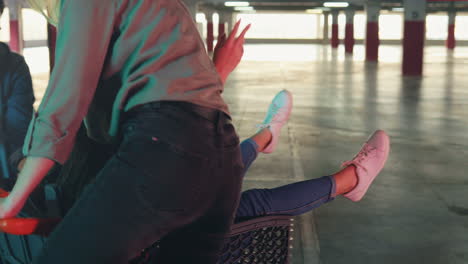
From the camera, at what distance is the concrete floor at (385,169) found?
3650 millimetres

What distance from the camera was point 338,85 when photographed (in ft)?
50.8

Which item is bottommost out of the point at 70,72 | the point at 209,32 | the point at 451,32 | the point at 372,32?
the point at 451,32

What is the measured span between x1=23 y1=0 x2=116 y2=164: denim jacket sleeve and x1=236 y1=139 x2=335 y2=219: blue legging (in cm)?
85

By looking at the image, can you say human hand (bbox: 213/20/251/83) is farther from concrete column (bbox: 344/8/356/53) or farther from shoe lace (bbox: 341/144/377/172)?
concrete column (bbox: 344/8/356/53)

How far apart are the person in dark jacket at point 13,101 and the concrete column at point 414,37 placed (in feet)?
58.9

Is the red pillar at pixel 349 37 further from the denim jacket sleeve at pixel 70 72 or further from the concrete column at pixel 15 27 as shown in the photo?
the denim jacket sleeve at pixel 70 72

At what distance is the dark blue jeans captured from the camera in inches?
49.2

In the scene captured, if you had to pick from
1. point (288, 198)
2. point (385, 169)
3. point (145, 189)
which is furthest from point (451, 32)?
point (145, 189)

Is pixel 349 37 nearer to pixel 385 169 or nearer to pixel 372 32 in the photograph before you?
pixel 372 32

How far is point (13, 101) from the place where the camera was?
268cm

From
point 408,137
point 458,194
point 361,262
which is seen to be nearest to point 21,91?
point 361,262

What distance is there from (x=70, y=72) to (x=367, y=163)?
1596mm

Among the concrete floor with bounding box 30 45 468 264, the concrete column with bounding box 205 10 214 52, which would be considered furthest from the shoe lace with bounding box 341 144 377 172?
the concrete column with bounding box 205 10 214 52

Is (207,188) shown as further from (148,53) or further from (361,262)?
(361,262)
